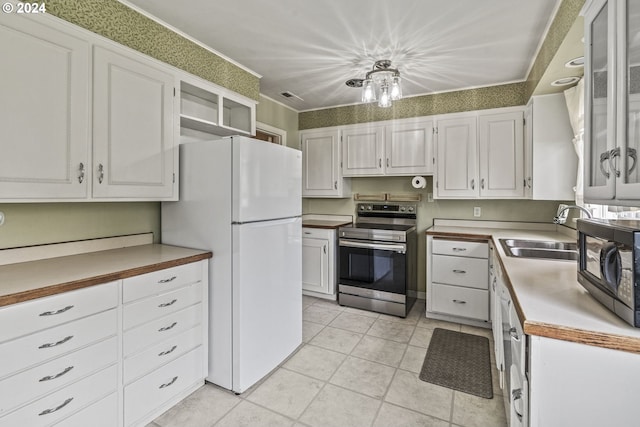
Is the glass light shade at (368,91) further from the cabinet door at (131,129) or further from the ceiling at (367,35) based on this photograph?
the cabinet door at (131,129)

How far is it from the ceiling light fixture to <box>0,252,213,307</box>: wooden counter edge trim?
1767 millimetres

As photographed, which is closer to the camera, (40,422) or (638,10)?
(638,10)

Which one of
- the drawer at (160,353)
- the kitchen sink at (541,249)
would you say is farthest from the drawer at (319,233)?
the drawer at (160,353)

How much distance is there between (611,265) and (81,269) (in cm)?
221

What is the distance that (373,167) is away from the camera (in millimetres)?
3621

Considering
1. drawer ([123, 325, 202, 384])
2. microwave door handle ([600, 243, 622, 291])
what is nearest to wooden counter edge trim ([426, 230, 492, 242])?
A: microwave door handle ([600, 243, 622, 291])

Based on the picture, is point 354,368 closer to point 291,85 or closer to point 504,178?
point 504,178

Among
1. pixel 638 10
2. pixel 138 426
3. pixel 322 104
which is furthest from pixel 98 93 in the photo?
pixel 322 104

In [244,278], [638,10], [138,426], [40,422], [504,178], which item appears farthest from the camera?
[504,178]

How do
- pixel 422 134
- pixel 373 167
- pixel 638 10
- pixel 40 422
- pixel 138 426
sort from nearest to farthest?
pixel 638 10
pixel 40 422
pixel 138 426
pixel 422 134
pixel 373 167

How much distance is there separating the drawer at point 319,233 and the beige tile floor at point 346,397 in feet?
3.94

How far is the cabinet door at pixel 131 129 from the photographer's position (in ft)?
5.65

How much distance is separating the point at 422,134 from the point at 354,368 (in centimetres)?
246

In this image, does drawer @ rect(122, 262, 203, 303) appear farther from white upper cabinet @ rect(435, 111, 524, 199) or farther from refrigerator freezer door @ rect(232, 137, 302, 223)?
white upper cabinet @ rect(435, 111, 524, 199)
